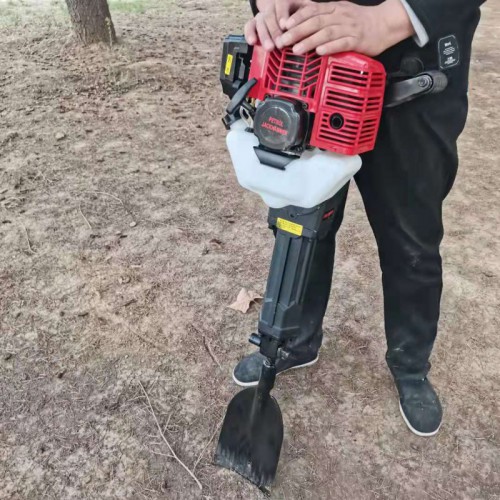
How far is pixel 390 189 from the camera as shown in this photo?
158 cm

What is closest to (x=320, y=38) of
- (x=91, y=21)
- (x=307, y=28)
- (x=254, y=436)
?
(x=307, y=28)

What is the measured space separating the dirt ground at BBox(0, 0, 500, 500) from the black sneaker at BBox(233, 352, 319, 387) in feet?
0.19

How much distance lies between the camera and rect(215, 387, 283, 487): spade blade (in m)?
1.70

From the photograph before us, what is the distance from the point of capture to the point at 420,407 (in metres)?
1.95

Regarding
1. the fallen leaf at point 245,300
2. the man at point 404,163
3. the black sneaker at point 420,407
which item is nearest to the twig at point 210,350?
the man at point 404,163

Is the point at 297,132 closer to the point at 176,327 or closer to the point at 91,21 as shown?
the point at 176,327

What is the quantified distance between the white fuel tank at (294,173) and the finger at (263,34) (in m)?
0.22

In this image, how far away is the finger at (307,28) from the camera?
1.16 m

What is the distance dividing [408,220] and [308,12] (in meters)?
0.73

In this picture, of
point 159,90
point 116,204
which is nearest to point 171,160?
point 116,204

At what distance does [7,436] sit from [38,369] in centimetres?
31

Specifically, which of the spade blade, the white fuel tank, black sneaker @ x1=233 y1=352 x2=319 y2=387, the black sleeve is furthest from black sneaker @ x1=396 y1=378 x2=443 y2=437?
the black sleeve

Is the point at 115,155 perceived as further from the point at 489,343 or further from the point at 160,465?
the point at 489,343

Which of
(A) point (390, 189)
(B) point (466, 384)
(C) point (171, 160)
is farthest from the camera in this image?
(C) point (171, 160)
